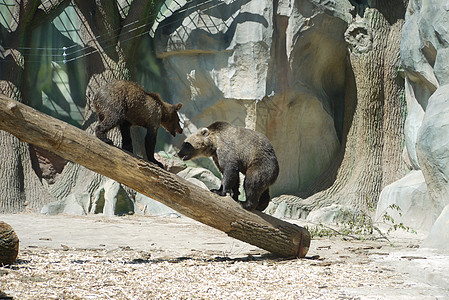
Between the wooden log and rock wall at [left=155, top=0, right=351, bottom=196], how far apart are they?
23.3 ft

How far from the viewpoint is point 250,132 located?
6863 mm

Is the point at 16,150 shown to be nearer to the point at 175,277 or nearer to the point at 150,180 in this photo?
the point at 150,180

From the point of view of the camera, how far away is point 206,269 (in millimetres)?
5633

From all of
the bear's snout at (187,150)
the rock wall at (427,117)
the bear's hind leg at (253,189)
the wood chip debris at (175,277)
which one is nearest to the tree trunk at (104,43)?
the rock wall at (427,117)

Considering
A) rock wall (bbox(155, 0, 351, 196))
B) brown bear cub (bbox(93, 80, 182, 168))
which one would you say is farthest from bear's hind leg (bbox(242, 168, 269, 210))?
rock wall (bbox(155, 0, 351, 196))

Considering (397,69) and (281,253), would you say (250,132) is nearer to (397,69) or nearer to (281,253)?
(281,253)

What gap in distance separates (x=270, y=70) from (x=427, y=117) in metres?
5.03

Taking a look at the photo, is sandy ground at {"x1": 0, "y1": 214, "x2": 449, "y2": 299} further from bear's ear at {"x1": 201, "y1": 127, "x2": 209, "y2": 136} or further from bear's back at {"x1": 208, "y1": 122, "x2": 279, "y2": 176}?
bear's ear at {"x1": 201, "y1": 127, "x2": 209, "y2": 136}

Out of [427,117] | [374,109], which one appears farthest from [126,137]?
[374,109]

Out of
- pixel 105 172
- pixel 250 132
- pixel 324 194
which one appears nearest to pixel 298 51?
pixel 324 194

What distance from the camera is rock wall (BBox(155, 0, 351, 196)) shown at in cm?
1314

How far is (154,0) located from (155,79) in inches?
82.4

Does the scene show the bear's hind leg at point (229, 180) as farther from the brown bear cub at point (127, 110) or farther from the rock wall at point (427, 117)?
the rock wall at point (427, 117)

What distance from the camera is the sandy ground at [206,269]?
4656 mm
